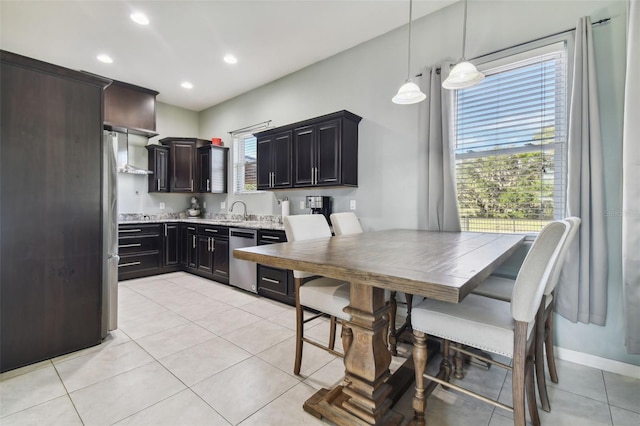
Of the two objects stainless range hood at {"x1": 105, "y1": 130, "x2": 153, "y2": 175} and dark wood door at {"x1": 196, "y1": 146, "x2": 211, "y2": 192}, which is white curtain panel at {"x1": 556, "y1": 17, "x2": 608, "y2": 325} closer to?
dark wood door at {"x1": 196, "y1": 146, "x2": 211, "y2": 192}

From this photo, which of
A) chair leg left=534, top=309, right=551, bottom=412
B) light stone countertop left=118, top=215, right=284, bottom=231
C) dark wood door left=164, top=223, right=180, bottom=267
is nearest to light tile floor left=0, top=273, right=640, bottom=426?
chair leg left=534, top=309, right=551, bottom=412

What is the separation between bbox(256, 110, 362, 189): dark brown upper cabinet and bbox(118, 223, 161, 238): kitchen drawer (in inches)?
85.2

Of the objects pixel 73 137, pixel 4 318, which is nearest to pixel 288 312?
pixel 4 318

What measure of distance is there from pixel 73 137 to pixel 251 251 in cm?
180

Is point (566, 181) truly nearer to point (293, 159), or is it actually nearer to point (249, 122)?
point (293, 159)

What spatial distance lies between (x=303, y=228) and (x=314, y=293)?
21.4 inches

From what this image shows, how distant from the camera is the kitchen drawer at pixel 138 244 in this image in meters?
4.27

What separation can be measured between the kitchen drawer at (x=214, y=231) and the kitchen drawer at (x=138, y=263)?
0.85 meters

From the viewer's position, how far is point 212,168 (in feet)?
16.6

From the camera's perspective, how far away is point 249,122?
4.82 metres

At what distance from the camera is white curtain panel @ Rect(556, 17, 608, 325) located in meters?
2.02

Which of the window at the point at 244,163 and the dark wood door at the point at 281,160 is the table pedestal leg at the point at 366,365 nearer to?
the dark wood door at the point at 281,160

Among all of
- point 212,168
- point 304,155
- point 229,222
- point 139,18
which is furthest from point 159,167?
point 304,155

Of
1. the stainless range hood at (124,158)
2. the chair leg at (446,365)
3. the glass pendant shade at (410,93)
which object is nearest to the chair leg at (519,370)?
the chair leg at (446,365)
